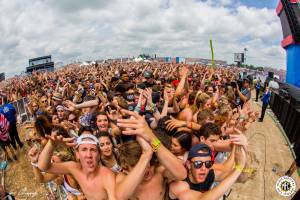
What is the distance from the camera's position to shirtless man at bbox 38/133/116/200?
285 cm

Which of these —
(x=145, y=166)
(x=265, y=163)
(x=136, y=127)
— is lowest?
(x=265, y=163)

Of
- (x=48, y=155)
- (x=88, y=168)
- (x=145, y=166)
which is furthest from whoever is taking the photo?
(x=88, y=168)

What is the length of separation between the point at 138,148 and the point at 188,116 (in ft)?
10.9

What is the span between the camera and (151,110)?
5.27 m

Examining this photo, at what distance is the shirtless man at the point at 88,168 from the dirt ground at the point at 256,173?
164 inches

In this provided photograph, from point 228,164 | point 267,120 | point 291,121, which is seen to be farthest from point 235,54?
point 228,164

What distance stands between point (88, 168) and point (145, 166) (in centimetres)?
106

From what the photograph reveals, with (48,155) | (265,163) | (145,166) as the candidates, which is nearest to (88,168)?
(48,155)

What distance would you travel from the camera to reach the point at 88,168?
2975 mm

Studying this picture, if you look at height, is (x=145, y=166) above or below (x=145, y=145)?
below

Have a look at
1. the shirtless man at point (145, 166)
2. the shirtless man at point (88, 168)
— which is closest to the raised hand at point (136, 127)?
the shirtless man at point (145, 166)

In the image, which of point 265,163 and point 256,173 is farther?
point 265,163

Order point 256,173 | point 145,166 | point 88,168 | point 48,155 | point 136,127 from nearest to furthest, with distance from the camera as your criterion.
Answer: point 136,127
point 145,166
point 48,155
point 88,168
point 256,173

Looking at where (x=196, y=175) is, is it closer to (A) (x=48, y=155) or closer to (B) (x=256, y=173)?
(A) (x=48, y=155)
